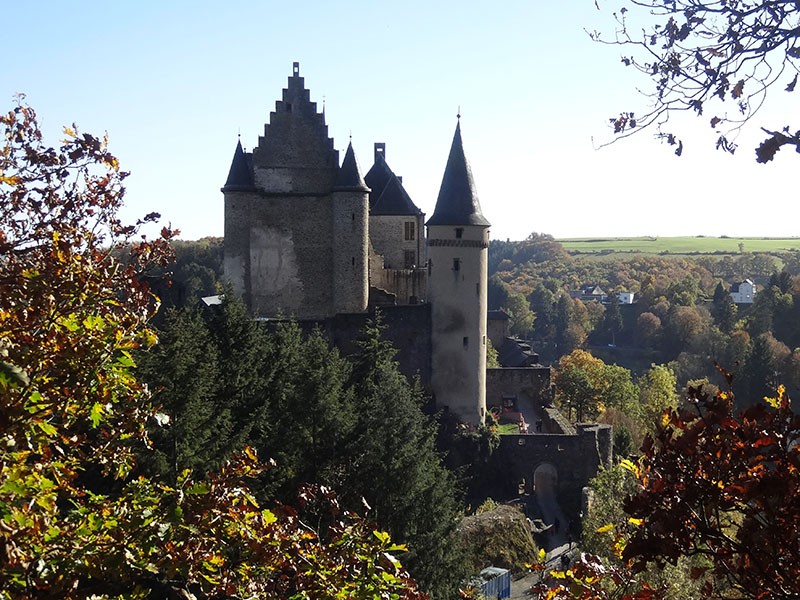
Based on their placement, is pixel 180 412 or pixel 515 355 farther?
pixel 515 355

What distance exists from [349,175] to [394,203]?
6.10m

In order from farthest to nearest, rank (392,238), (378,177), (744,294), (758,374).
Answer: (744,294), (758,374), (378,177), (392,238)

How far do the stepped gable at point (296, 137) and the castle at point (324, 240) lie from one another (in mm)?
39

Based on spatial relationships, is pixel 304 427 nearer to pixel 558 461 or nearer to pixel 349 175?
pixel 349 175

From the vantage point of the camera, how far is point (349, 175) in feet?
109

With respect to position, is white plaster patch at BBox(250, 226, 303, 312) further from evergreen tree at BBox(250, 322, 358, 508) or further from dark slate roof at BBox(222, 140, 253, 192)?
evergreen tree at BBox(250, 322, 358, 508)

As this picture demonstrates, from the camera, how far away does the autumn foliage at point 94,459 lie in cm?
600

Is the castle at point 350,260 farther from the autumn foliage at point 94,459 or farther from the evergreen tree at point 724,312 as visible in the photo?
the evergreen tree at point 724,312

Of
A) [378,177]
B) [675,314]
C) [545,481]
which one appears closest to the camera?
[545,481]

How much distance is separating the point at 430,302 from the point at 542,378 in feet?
34.0

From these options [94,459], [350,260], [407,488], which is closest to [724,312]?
[350,260]

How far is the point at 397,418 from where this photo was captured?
70.5 ft

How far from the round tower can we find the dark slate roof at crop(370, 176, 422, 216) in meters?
5.37

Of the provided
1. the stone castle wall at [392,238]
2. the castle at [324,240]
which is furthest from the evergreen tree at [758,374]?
the castle at [324,240]
